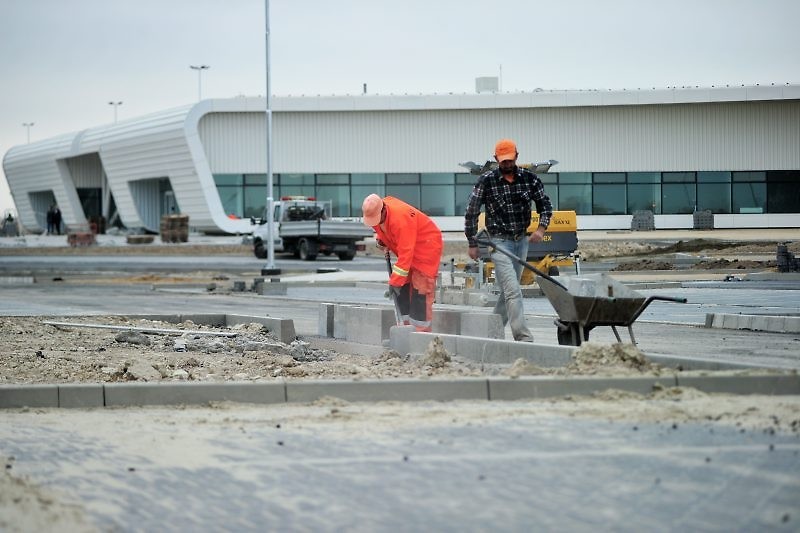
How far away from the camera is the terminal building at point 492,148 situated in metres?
65.8

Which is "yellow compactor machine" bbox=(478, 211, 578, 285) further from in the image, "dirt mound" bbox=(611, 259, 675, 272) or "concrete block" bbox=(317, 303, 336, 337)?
"dirt mound" bbox=(611, 259, 675, 272)

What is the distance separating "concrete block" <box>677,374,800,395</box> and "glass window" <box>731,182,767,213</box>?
59449 mm

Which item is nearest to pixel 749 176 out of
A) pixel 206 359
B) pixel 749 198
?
pixel 749 198

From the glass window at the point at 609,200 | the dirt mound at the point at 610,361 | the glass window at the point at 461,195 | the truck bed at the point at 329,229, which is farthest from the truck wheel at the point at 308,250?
the dirt mound at the point at 610,361

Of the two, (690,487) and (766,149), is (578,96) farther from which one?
(690,487)

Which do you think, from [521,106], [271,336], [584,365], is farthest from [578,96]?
[584,365]

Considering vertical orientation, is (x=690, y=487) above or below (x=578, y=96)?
below

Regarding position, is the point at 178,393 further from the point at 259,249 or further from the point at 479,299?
the point at 259,249

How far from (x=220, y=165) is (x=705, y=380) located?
60.5 meters

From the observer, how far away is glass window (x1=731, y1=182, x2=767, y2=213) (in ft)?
218

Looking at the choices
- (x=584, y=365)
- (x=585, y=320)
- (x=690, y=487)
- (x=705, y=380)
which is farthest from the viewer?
(x=585, y=320)

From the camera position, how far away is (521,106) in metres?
65.9

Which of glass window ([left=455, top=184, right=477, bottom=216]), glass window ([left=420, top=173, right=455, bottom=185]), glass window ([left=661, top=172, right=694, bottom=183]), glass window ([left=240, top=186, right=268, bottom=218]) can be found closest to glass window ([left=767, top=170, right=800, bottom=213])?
glass window ([left=661, top=172, right=694, bottom=183])

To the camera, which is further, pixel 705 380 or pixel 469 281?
pixel 469 281
